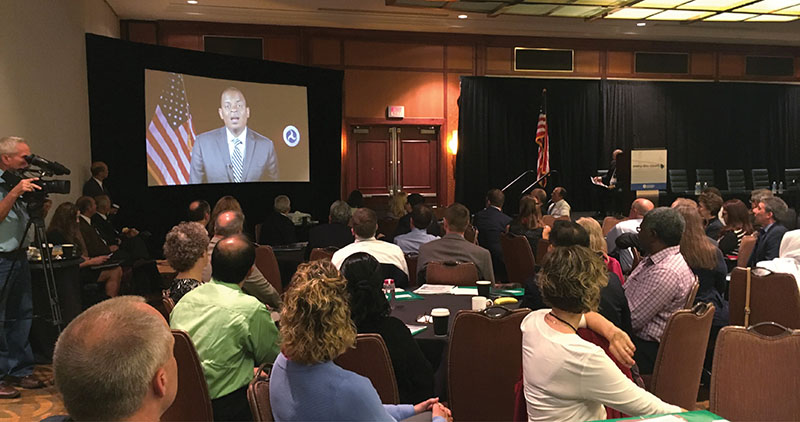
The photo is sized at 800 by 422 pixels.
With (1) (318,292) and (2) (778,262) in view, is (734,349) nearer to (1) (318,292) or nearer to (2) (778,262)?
(1) (318,292)

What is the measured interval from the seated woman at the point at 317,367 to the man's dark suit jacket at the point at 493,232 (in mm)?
5043

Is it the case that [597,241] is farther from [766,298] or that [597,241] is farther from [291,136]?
[291,136]

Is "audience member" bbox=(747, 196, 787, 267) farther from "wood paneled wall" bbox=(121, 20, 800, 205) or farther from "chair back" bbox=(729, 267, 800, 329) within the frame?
"wood paneled wall" bbox=(121, 20, 800, 205)

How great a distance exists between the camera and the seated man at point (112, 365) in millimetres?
1230

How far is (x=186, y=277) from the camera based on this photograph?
340 centimetres

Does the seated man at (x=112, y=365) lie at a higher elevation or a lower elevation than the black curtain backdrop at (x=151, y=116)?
lower

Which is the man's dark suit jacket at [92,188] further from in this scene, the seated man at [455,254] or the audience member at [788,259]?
the audience member at [788,259]

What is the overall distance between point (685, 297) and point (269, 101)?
9.00 meters

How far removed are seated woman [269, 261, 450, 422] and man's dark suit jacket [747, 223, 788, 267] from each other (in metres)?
4.28

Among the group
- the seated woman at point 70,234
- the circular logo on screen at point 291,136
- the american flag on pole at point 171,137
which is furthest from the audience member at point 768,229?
the circular logo on screen at point 291,136

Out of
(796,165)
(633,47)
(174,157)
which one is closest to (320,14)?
(174,157)

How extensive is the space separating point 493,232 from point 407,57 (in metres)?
6.60

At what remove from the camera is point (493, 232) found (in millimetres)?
7145

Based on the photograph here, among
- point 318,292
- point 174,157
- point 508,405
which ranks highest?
point 174,157
